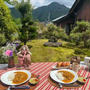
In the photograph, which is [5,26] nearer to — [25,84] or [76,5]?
[25,84]

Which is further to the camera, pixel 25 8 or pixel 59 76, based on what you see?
pixel 25 8

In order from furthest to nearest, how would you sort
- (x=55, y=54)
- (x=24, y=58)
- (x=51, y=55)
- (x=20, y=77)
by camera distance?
(x=55, y=54), (x=51, y=55), (x=24, y=58), (x=20, y=77)

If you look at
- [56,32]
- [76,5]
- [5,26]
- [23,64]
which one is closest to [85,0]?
[76,5]

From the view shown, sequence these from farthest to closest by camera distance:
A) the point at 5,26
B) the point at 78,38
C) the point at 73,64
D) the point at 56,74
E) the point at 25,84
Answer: the point at 78,38, the point at 5,26, the point at 73,64, the point at 56,74, the point at 25,84

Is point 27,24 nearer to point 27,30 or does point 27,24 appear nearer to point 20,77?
point 27,30

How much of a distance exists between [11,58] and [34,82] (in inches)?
28.2

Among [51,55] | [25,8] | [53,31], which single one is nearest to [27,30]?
[25,8]

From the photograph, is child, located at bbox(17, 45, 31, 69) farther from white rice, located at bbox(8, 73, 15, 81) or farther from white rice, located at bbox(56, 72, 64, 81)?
white rice, located at bbox(56, 72, 64, 81)

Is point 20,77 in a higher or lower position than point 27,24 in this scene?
lower

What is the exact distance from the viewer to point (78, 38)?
21.0 feet

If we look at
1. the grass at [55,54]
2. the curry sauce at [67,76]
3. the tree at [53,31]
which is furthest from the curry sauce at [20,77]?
the tree at [53,31]

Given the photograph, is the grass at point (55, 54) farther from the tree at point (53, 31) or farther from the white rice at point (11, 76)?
the white rice at point (11, 76)

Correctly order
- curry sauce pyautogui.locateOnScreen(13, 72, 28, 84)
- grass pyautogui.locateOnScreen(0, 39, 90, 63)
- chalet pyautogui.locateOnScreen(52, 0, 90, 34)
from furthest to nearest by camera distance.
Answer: chalet pyautogui.locateOnScreen(52, 0, 90, 34) < grass pyautogui.locateOnScreen(0, 39, 90, 63) < curry sauce pyautogui.locateOnScreen(13, 72, 28, 84)

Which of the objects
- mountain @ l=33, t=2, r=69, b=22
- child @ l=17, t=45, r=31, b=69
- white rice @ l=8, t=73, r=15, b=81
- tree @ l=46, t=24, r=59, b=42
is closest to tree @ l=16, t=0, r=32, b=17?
tree @ l=46, t=24, r=59, b=42
